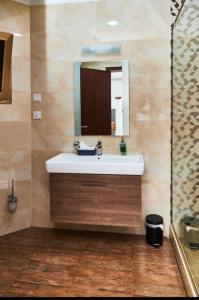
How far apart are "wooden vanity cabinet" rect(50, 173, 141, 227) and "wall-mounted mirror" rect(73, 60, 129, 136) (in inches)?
24.1

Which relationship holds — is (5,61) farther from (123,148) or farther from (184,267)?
(184,267)

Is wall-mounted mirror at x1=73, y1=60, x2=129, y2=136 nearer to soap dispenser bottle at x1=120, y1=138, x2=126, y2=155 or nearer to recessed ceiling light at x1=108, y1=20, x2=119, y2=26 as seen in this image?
soap dispenser bottle at x1=120, y1=138, x2=126, y2=155

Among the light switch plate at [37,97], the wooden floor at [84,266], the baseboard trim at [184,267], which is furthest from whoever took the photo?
the light switch plate at [37,97]

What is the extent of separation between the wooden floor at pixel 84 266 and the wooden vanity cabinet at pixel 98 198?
1.01 feet

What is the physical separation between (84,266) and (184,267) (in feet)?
2.60

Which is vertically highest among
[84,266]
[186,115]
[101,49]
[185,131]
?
[101,49]

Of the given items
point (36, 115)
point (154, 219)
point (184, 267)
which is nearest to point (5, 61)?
point (36, 115)

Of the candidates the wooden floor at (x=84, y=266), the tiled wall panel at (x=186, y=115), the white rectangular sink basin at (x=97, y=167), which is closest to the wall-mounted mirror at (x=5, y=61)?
the white rectangular sink basin at (x=97, y=167)

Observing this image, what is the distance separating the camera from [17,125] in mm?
2607

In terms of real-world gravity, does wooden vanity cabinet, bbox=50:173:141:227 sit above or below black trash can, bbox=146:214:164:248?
above

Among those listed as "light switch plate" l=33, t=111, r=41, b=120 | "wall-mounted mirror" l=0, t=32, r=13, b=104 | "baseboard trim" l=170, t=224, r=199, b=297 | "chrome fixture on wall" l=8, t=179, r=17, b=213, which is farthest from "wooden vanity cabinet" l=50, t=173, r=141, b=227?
"wall-mounted mirror" l=0, t=32, r=13, b=104

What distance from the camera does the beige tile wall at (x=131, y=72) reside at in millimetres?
2420

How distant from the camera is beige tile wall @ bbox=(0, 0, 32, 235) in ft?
8.23

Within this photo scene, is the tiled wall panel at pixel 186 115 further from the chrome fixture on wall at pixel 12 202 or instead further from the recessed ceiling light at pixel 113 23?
the chrome fixture on wall at pixel 12 202
